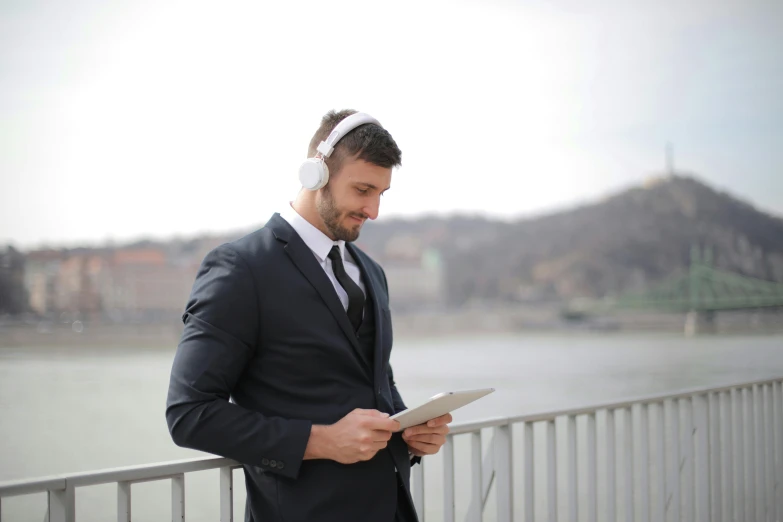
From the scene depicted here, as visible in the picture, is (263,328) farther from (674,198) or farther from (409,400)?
(674,198)

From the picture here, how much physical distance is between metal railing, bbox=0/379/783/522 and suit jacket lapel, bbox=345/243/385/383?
0.95 ft

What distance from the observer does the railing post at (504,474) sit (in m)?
1.64

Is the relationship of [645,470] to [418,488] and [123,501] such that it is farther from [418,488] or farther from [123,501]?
[123,501]

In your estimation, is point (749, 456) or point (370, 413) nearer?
point (370, 413)

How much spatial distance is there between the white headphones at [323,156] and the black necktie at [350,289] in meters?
0.11

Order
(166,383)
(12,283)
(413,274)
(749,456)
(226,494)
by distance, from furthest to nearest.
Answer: (413,274)
(166,383)
(12,283)
(749,456)
(226,494)

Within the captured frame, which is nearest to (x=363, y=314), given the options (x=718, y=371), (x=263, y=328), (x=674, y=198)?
(x=263, y=328)

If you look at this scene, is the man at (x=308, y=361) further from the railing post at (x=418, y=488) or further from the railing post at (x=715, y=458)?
the railing post at (x=715, y=458)

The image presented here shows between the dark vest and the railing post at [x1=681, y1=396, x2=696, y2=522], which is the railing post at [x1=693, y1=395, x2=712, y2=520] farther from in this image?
the dark vest

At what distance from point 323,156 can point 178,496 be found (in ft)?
1.90

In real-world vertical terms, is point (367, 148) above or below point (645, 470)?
above

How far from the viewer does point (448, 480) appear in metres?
1.57

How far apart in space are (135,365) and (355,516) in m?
28.7

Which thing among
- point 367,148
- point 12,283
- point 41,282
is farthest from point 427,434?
point 41,282
